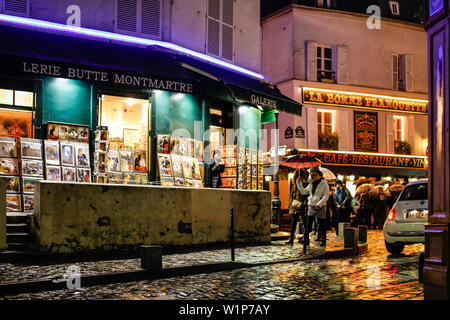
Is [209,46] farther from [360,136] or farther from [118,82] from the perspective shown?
[360,136]

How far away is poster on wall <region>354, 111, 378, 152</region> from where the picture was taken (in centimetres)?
2675

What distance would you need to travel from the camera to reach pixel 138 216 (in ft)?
32.3

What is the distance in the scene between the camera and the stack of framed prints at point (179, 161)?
1395 centimetres

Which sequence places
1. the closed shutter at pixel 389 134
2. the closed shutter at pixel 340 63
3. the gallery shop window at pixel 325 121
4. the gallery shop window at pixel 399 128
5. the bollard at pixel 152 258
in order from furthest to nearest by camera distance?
the gallery shop window at pixel 399 128, the closed shutter at pixel 389 134, the closed shutter at pixel 340 63, the gallery shop window at pixel 325 121, the bollard at pixel 152 258

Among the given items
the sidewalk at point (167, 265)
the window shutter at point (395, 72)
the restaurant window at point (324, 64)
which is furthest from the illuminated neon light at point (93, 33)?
the window shutter at point (395, 72)

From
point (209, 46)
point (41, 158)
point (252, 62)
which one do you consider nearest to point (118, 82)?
point (41, 158)

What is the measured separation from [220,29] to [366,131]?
13.2 meters

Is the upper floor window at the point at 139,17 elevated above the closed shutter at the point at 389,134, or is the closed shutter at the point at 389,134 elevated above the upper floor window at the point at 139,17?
the upper floor window at the point at 139,17

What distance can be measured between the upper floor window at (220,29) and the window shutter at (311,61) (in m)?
9.49

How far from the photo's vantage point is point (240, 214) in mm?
11594

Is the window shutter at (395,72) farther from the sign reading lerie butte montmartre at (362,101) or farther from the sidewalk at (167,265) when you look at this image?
the sidewalk at (167,265)

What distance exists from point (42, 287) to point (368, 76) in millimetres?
23698

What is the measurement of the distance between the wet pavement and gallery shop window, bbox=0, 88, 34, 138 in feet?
16.8

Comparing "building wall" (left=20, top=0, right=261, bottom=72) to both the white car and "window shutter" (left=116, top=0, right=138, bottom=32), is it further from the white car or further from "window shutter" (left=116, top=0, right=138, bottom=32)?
the white car
